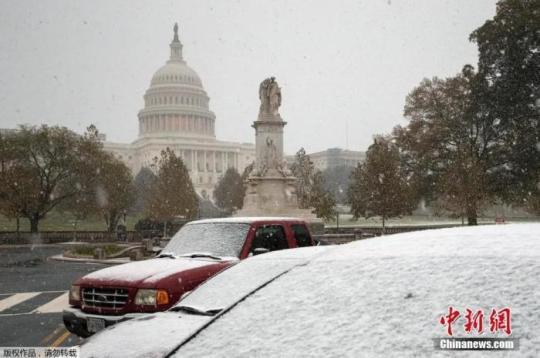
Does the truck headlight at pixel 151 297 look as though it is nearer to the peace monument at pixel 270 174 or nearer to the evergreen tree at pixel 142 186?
the peace monument at pixel 270 174

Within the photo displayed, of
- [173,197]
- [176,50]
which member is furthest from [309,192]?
[176,50]

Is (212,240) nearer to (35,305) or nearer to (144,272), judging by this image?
(144,272)

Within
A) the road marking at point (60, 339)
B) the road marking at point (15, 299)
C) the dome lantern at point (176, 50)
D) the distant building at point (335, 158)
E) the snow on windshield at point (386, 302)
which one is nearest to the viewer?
the snow on windshield at point (386, 302)

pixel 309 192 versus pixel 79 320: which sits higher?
pixel 309 192

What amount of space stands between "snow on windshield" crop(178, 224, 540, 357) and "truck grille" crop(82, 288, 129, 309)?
4363mm

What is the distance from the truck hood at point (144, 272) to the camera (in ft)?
21.2

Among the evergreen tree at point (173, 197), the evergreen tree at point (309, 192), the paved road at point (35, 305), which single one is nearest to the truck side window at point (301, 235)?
the paved road at point (35, 305)

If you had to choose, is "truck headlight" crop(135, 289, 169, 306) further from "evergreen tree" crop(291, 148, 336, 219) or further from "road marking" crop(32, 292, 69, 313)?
"evergreen tree" crop(291, 148, 336, 219)

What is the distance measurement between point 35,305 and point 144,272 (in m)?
5.72

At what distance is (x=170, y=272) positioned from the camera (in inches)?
258

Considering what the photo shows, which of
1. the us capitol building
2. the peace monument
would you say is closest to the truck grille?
the peace monument

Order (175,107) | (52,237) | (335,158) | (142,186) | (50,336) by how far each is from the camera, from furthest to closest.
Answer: (335,158)
(175,107)
(142,186)
(52,237)
(50,336)

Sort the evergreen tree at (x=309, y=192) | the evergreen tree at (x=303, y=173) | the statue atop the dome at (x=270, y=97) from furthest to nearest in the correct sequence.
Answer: the evergreen tree at (x=303, y=173) → the evergreen tree at (x=309, y=192) → the statue atop the dome at (x=270, y=97)

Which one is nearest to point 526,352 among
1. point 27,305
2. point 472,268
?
point 472,268
